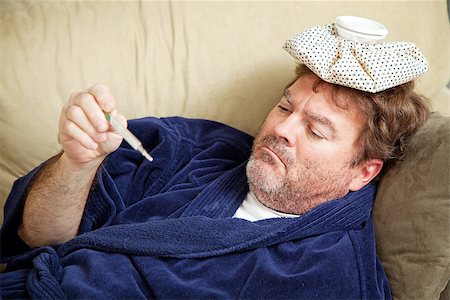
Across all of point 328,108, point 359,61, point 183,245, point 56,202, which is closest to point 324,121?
point 328,108

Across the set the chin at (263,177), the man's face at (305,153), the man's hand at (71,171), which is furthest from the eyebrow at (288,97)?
the man's hand at (71,171)

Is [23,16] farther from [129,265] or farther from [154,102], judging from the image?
[129,265]

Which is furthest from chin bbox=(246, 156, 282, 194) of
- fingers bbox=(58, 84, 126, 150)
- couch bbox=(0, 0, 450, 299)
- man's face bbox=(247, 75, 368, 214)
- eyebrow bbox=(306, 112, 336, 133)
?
fingers bbox=(58, 84, 126, 150)

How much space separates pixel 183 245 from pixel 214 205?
0.57 ft

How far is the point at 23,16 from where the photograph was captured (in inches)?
60.4

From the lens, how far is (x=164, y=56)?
62.3 inches

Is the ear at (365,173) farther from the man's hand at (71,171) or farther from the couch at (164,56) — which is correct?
the man's hand at (71,171)

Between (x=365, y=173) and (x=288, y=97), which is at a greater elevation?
(x=288, y=97)

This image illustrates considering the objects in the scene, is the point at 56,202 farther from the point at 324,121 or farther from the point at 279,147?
A: the point at 324,121

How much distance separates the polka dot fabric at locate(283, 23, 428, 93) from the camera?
126cm

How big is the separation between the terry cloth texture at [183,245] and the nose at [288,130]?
171mm

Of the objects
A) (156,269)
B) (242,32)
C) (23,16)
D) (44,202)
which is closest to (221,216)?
(156,269)

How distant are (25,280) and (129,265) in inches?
8.9

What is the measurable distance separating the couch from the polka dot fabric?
200mm
